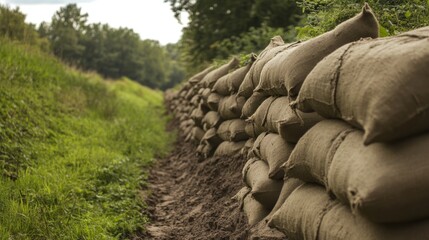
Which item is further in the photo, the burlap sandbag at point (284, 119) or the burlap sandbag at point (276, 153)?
the burlap sandbag at point (276, 153)

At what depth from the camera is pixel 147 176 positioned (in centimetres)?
621

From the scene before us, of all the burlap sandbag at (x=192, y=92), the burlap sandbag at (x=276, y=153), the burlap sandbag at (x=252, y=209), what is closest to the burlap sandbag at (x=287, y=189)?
the burlap sandbag at (x=276, y=153)

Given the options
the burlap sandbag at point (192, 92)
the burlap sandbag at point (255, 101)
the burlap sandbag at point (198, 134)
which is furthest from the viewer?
the burlap sandbag at point (192, 92)

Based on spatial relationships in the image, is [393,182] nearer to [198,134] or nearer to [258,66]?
[258,66]

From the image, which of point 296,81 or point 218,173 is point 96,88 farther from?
point 296,81

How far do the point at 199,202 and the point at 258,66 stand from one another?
1.56 meters

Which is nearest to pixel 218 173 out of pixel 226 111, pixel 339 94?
pixel 226 111

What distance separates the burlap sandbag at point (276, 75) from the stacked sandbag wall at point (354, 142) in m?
0.02

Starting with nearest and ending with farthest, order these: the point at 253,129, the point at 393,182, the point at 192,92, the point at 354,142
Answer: the point at 393,182, the point at 354,142, the point at 253,129, the point at 192,92

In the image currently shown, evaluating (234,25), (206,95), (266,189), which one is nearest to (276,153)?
(266,189)

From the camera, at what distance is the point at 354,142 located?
194cm

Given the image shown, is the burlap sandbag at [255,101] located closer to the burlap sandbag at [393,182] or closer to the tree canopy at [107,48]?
the burlap sandbag at [393,182]

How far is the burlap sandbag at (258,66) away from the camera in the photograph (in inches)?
153

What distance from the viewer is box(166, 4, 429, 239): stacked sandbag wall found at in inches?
65.3
